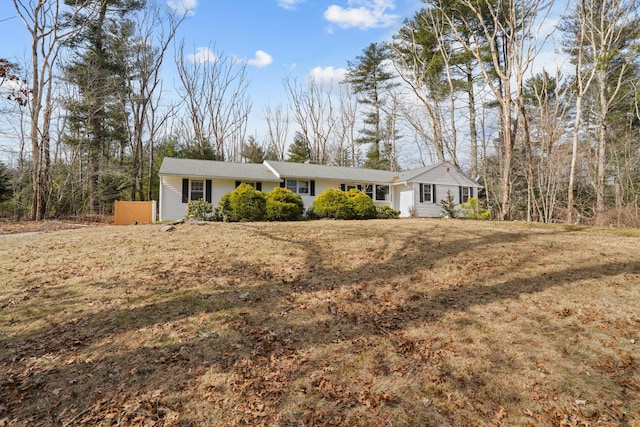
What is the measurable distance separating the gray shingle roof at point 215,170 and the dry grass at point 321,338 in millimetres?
9492

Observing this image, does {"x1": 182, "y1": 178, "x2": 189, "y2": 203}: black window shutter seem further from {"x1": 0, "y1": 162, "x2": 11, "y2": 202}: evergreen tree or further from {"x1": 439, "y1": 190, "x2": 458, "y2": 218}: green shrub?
{"x1": 439, "y1": 190, "x2": 458, "y2": 218}: green shrub

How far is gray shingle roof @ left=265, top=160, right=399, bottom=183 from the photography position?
18922mm

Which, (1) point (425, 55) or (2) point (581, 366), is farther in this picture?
(1) point (425, 55)

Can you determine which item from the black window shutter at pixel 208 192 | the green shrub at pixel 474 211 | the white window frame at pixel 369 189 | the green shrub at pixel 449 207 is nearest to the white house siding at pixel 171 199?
the black window shutter at pixel 208 192

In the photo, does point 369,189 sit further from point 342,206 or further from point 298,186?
point 342,206

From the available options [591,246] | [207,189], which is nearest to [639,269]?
[591,246]

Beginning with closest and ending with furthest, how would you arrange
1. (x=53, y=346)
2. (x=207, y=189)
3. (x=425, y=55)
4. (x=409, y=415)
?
(x=409, y=415) < (x=53, y=346) < (x=207, y=189) < (x=425, y=55)

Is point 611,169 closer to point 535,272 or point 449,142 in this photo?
point 449,142

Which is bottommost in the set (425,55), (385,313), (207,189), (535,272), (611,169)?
(385,313)

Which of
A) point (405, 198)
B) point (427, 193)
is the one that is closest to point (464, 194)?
point (427, 193)

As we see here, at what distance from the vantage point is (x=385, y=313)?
455 centimetres

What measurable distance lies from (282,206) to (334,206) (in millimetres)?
2829

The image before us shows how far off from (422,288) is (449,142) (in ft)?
70.4

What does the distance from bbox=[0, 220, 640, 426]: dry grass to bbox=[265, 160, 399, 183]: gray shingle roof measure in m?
12.2
